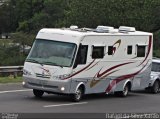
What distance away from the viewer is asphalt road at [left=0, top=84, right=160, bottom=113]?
711 inches

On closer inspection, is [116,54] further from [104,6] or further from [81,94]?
[104,6]

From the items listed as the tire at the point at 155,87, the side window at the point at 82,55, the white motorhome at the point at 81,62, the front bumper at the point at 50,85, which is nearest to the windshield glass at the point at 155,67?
the tire at the point at 155,87

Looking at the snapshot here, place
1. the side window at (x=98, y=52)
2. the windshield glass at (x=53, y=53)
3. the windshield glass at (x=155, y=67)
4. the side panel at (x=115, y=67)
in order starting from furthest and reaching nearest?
the windshield glass at (x=155, y=67), the side window at (x=98, y=52), the side panel at (x=115, y=67), the windshield glass at (x=53, y=53)

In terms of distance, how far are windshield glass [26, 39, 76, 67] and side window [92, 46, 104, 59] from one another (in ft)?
4.42

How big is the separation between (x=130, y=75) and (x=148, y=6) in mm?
30397

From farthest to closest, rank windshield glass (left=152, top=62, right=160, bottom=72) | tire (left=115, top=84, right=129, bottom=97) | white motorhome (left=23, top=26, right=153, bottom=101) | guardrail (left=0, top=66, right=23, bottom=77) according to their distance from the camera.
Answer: guardrail (left=0, top=66, right=23, bottom=77)
windshield glass (left=152, top=62, right=160, bottom=72)
tire (left=115, top=84, right=129, bottom=97)
white motorhome (left=23, top=26, right=153, bottom=101)

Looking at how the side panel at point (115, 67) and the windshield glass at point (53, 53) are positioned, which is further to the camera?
the side panel at point (115, 67)

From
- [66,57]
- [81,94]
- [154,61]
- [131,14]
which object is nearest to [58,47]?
[66,57]

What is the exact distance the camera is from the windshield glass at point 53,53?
66.8 feet

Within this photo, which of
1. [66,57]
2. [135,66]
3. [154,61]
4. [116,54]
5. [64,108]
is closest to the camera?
[64,108]

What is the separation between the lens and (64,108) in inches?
733

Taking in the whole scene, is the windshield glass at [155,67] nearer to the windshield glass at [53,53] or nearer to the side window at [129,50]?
the side window at [129,50]

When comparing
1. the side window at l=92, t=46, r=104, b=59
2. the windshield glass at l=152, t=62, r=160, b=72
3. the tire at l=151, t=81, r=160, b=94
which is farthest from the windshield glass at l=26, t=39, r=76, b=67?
the windshield glass at l=152, t=62, r=160, b=72

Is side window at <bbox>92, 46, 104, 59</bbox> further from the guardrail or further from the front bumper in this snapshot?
the guardrail
